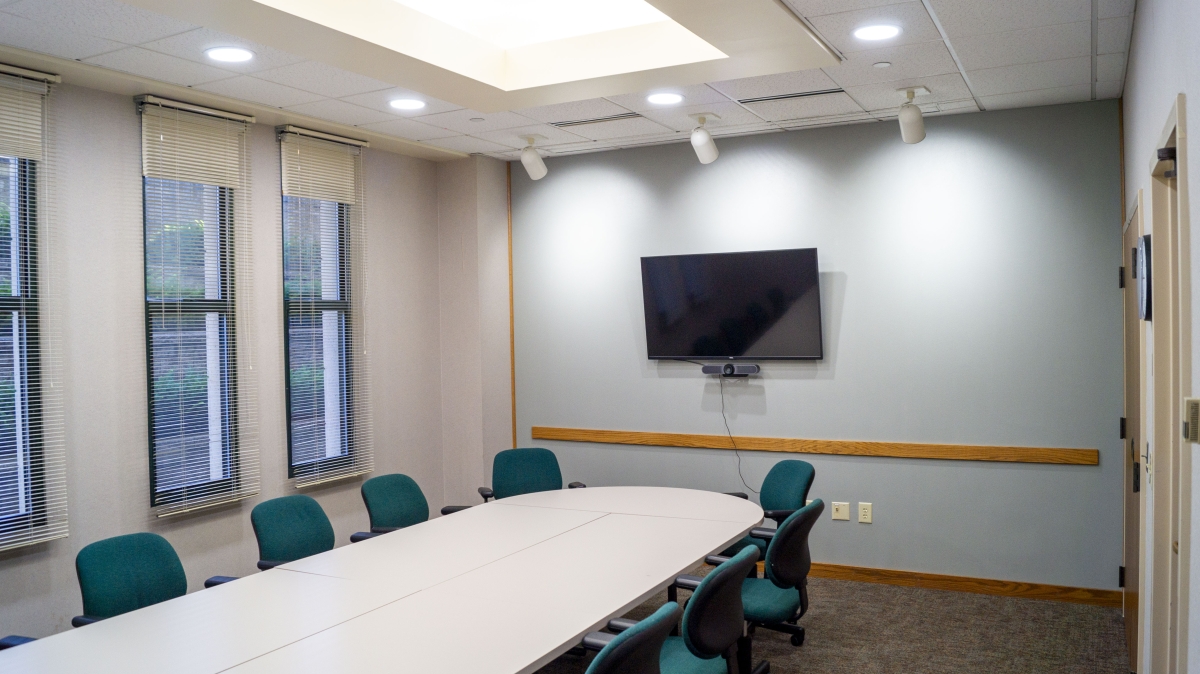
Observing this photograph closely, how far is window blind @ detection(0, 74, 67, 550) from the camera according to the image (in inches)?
157

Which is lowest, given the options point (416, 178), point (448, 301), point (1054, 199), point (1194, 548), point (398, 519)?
point (398, 519)

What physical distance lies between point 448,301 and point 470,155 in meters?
1.11

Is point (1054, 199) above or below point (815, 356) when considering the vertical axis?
above

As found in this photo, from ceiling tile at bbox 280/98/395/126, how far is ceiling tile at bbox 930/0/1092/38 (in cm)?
313

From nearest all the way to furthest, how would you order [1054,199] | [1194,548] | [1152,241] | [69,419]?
1. [1194,548]
2. [1152,241]
3. [69,419]
4. [1054,199]

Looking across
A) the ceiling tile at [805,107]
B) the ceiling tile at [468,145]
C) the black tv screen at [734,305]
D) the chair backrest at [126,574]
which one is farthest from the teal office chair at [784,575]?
the ceiling tile at [468,145]

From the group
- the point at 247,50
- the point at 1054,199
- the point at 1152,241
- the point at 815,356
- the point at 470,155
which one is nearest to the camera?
the point at 1152,241

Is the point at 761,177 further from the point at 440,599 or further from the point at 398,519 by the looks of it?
the point at 440,599

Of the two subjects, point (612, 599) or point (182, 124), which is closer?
point (612, 599)

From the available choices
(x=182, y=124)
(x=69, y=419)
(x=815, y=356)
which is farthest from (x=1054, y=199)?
(x=69, y=419)

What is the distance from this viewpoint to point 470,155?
21.2 ft

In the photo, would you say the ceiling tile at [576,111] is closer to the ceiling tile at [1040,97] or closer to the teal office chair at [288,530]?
the ceiling tile at [1040,97]

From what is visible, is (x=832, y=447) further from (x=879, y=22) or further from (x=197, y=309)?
(x=197, y=309)

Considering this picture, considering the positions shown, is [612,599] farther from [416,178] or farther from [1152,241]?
[416,178]
